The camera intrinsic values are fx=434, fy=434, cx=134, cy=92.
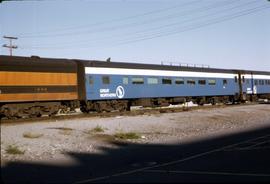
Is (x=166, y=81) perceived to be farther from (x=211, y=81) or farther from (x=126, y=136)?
(x=126, y=136)

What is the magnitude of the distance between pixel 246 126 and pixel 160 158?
12.0 meters

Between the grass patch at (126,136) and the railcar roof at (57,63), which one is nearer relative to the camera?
the grass patch at (126,136)

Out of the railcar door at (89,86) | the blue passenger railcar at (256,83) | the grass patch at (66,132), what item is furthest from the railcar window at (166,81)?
the grass patch at (66,132)

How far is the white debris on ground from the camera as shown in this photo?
15.1m

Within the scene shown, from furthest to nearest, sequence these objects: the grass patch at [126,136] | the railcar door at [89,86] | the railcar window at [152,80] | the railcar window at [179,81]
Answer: the railcar window at [179,81]
the railcar window at [152,80]
the railcar door at [89,86]
the grass patch at [126,136]

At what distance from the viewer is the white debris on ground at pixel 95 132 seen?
1512 centimetres

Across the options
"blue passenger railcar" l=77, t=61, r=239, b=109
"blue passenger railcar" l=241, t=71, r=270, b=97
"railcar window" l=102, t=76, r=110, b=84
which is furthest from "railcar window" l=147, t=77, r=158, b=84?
"blue passenger railcar" l=241, t=71, r=270, b=97

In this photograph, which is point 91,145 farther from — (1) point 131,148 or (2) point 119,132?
(2) point 119,132

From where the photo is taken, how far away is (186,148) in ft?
53.5

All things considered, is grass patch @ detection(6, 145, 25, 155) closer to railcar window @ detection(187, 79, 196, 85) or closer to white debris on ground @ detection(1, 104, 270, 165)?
white debris on ground @ detection(1, 104, 270, 165)

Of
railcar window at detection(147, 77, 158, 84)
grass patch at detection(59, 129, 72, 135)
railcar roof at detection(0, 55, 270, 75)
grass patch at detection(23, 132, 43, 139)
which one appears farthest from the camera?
railcar window at detection(147, 77, 158, 84)

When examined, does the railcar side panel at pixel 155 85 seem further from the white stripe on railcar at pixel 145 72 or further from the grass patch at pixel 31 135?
the grass patch at pixel 31 135

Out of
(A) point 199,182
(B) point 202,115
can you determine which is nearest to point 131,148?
(A) point 199,182

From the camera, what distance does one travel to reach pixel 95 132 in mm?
20094
